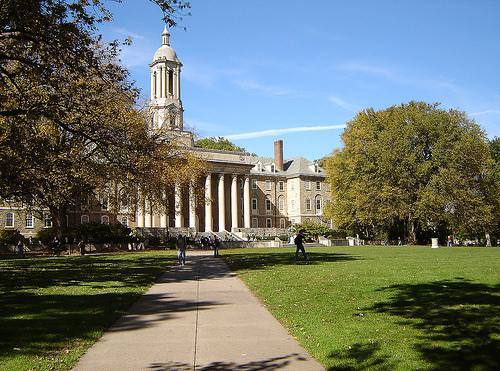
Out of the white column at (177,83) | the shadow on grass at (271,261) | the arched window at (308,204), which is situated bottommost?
the shadow on grass at (271,261)

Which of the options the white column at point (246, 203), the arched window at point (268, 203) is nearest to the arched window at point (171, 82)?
the white column at point (246, 203)

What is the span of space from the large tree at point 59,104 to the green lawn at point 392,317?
28.8 ft

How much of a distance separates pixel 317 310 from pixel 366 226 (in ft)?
187

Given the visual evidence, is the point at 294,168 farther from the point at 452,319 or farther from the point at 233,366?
the point at 233,366

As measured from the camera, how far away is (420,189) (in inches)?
2159

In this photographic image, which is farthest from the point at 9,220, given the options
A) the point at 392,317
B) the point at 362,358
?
the point at 362,358

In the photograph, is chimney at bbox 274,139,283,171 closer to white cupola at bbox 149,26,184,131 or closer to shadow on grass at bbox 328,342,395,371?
white cupola at bbox 149,26,184,131

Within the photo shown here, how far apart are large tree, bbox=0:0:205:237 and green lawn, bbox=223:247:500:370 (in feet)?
28.8

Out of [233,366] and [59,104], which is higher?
[59,104]

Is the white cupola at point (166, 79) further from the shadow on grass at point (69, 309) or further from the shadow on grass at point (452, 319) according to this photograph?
the shadow on grass at point (452, 319)

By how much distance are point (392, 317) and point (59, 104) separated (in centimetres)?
1440

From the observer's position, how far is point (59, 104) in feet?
63.3

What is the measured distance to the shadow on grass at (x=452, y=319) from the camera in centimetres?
729

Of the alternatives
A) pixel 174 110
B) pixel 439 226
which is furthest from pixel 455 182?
pixel 174 110
